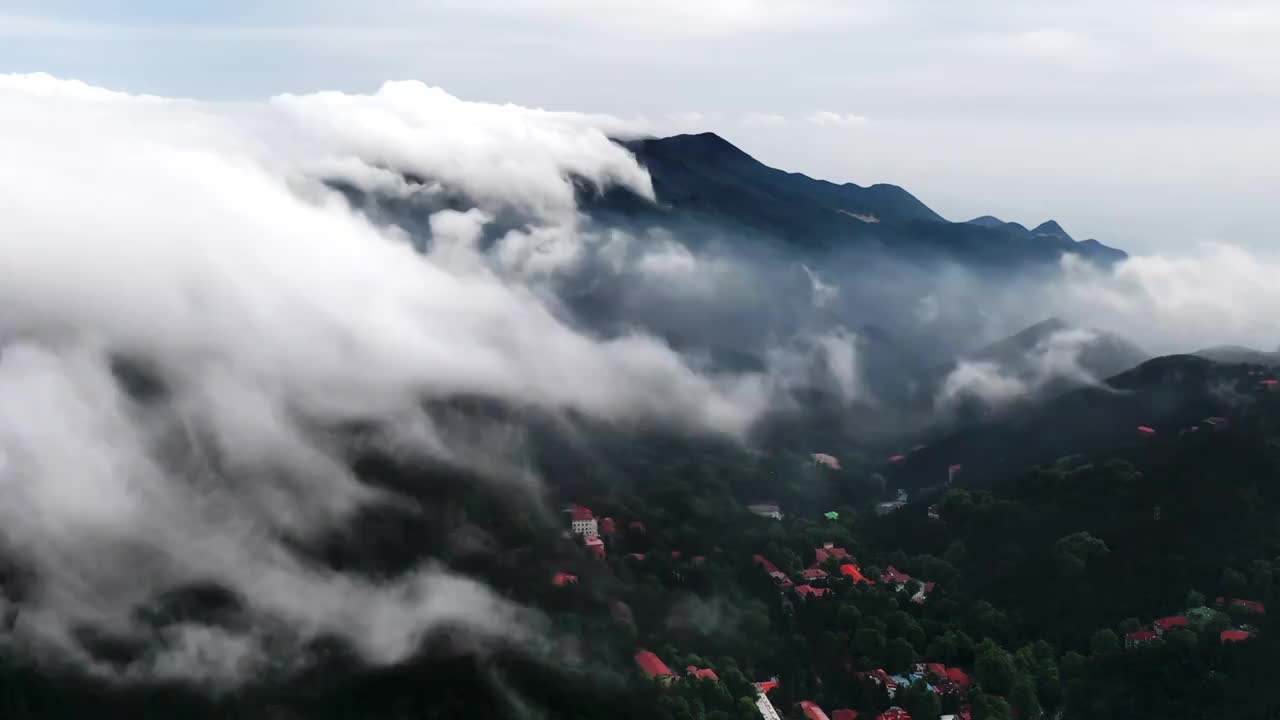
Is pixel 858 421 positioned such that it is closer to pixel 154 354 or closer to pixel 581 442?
pixel 581 442

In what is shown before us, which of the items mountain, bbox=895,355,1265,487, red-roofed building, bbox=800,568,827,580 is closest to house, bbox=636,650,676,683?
red-roofed building, bbox=800,568,827,580

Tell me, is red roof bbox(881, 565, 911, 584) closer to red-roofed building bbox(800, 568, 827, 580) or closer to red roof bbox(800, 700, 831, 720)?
red-roofed building bbox(800, 568, 827, 580)

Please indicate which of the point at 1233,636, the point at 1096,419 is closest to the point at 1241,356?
the point at 1096,419

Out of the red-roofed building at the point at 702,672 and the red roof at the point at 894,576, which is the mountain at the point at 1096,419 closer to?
the red roof at the point at 894,576

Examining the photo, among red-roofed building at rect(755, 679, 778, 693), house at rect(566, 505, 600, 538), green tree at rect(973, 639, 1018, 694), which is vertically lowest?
green tree at rect(973, 639, 1018, 694)

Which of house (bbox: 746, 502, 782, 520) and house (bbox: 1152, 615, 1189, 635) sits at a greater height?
house (bbox: 746, 502, 782, 520)

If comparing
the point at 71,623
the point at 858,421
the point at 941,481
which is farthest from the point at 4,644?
the point at 858,421

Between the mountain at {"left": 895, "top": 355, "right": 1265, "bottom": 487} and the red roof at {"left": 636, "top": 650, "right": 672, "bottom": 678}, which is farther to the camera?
the mountain at {"left": 895, "top": 355, "right": 1265, "bottom": 487}

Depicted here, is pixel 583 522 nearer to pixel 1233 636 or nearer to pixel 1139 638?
pixel 1139 638
